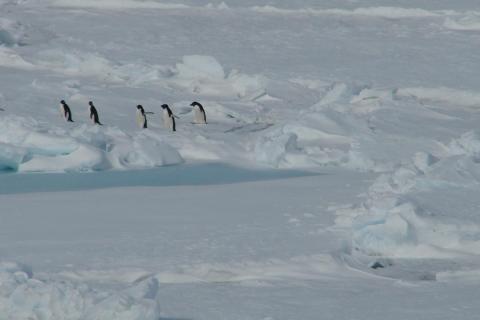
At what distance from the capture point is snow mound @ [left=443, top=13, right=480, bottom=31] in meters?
21.5

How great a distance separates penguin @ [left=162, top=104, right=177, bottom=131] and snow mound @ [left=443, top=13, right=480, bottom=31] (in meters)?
9.77

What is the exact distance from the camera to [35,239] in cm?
655

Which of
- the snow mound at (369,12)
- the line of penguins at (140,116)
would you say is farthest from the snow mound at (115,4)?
the line of penguins at (140,116)

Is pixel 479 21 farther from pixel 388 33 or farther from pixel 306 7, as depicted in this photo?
pixel 306 7

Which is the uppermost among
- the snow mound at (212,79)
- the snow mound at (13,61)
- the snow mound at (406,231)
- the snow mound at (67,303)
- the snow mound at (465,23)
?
the snow mound at (67,303)

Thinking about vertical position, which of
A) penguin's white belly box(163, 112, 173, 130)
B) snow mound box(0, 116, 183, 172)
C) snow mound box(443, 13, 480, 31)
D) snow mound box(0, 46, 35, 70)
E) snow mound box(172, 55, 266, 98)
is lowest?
snow mound box(0, 46, 35, 70)

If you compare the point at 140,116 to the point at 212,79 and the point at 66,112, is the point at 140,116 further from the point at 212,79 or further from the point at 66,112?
the point at 212,79

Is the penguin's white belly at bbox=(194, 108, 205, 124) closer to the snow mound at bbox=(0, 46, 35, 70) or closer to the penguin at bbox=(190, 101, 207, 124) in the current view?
the penguin at bbox=(190, 101, 207, 124)

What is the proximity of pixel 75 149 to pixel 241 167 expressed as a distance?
1.55 meters

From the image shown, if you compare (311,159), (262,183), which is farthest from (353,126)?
(262,183)

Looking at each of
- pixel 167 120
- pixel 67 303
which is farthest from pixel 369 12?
pixel 67 303

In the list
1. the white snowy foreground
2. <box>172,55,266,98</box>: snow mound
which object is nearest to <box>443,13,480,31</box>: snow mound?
the white snowy foreground

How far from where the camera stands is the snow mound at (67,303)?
4289 millimetres

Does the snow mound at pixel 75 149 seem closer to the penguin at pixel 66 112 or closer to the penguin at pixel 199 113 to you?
the penguin at pixel 66 112
